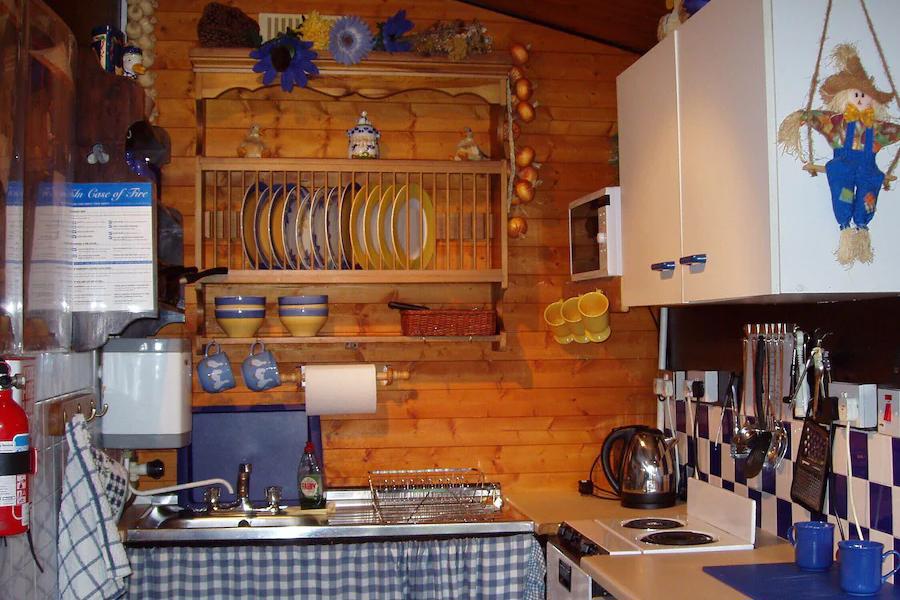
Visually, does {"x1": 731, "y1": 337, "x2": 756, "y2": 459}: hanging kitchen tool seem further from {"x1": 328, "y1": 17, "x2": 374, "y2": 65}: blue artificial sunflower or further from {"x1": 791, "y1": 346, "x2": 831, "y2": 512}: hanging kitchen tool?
{"x1": 328, "y1": 17, "x2": 374, "y2": 65}: blue artificial sunflower

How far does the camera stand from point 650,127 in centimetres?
244

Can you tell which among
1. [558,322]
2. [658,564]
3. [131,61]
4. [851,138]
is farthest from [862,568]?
[131,61]

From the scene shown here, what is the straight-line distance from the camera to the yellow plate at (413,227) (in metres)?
2.89

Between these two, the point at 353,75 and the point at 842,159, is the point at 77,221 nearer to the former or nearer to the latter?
the point at 353,75

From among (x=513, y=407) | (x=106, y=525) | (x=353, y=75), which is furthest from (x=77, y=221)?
→ (x=513, y=407)

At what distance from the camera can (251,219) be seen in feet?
9.68

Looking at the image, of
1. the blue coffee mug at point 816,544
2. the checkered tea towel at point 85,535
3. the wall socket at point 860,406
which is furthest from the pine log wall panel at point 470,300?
the blue coffee mug at point 816,544

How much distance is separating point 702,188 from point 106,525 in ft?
5.52

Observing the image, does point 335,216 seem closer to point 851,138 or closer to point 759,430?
point 759,430

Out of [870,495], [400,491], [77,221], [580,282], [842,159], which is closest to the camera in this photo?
[842,159]

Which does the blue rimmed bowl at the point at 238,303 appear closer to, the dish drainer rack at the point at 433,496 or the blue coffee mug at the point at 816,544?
the dish drainer rack at the point at 433,496

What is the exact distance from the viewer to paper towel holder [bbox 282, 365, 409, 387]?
302cm

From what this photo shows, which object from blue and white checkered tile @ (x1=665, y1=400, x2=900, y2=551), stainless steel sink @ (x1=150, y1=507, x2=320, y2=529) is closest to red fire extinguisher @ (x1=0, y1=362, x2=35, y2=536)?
stainless steel sink @ (x1=150, y1=507, x2=320, y2=529)

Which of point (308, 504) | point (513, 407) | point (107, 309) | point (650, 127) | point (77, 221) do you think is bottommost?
point (308, 504)
